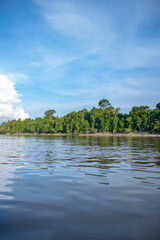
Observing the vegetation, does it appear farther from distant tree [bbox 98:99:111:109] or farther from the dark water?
the dark water

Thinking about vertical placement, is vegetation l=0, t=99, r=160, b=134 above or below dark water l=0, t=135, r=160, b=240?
above

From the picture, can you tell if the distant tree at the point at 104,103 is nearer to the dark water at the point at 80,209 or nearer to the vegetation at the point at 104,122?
the vegetation at the point at 104,122

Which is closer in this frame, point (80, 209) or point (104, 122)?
point (80, 209)

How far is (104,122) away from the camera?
117812mm

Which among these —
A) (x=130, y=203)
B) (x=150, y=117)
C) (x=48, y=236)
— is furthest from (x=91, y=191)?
(x=150, y=117)

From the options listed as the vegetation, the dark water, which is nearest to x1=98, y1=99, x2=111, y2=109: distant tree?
the vegetation

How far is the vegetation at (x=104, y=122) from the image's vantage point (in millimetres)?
101931

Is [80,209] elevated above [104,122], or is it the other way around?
[104,122]

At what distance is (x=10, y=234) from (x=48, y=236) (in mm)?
770

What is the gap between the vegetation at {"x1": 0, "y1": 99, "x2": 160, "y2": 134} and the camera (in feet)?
334

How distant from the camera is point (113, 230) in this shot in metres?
3.85

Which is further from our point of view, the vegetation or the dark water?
the vegetation

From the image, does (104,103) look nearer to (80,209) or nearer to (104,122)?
(104,122)

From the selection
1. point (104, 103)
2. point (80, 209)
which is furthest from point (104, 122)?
point (80, 209)
